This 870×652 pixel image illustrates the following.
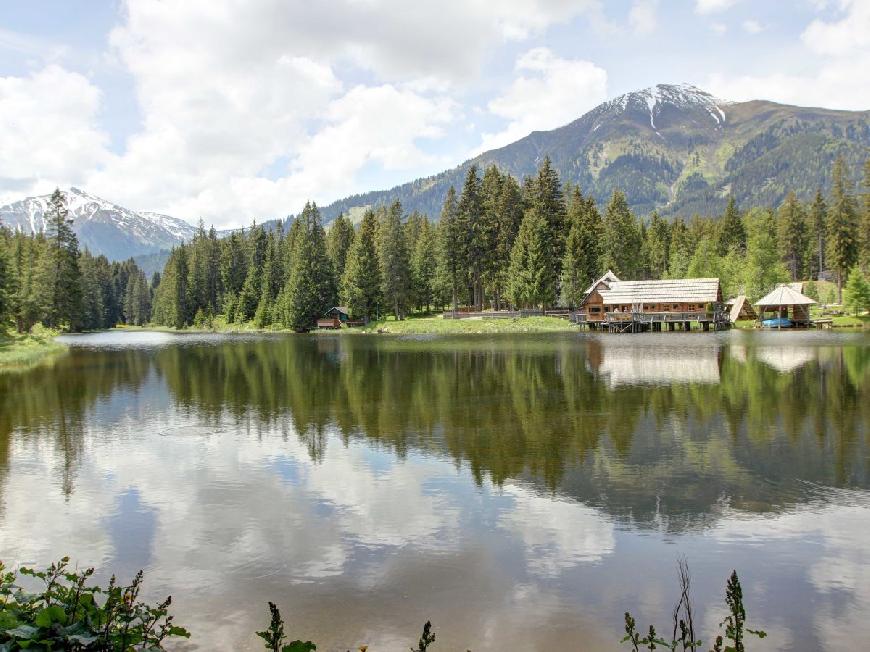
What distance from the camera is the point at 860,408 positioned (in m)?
23.1

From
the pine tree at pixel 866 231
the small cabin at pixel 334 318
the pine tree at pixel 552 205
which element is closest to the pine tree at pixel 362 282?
the small cabin at pixel 334 318

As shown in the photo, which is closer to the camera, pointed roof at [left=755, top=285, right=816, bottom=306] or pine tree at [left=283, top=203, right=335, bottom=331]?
pointed roof at [left=755, top=285, right=816, bottom=306]

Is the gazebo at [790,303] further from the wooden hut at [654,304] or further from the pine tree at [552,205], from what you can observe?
the pine tree at [552,205]

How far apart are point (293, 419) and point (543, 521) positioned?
A: 46.5ft

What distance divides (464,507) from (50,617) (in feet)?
29.7

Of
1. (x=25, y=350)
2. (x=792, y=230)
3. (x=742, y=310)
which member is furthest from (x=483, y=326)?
(x=792, y=230)

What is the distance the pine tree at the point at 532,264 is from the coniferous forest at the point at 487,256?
181mm

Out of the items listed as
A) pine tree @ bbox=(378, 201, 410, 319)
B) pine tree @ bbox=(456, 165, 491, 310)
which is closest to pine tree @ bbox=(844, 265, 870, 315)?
pine tree @ bbox=(456, 165, 491, 310)

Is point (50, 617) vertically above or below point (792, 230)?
below

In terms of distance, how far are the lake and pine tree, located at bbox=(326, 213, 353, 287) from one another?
279 ft

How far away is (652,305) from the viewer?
86562mm

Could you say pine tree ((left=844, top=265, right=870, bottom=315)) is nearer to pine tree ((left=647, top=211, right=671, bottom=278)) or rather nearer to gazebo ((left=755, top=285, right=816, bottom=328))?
gazebo ((left=755, top=285, right=816, bottom=328))

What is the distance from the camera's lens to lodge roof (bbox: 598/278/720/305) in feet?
276

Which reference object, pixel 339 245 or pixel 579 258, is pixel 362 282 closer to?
pixel 339 245
